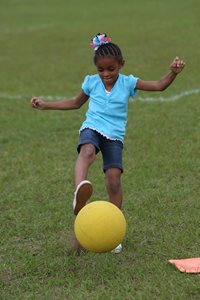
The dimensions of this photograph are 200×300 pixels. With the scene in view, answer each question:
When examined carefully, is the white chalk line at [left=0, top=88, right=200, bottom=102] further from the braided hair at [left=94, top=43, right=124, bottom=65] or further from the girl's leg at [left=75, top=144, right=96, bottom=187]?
the girl's leg at [left=75, top=144, right=96, bottom=187]

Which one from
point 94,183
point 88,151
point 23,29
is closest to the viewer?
point 88,151

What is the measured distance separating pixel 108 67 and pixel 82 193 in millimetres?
1035

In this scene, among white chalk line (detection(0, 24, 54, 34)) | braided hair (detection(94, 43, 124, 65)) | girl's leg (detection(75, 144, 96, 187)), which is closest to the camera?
girl's leg (detection(75, 144, 96, 187))

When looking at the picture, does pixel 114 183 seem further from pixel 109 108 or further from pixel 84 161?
pixel 109 108

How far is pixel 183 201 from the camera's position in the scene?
576 cm

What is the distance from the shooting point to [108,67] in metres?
4.86

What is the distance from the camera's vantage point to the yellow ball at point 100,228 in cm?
423

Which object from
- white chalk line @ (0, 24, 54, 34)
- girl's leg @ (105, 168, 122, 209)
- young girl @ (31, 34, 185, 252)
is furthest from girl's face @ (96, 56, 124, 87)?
white chalk line @ (0, 24, 54, 34)

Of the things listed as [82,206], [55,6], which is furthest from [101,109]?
[55,6]

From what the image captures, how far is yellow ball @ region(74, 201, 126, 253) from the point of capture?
167 inches

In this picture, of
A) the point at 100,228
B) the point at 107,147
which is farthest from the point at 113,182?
the point at 100,228

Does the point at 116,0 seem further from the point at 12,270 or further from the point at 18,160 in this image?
the point at 12,270

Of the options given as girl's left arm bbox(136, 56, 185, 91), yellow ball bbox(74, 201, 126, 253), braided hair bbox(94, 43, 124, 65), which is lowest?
yellow ball bbox(74, 201, 126, 253)

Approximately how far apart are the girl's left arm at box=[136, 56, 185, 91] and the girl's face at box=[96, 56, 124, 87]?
20cm
